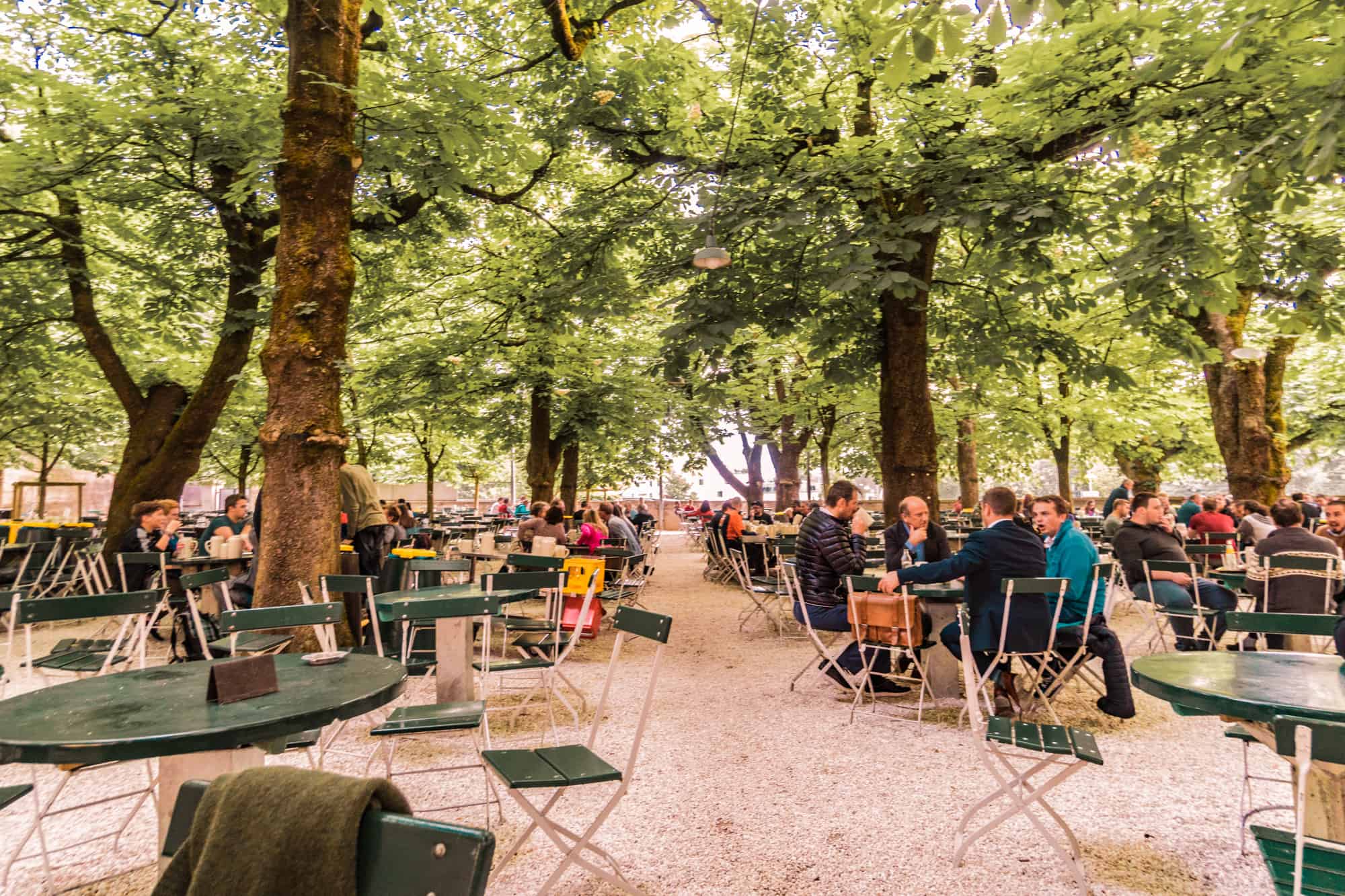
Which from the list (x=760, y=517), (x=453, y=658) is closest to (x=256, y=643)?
(x=453, y=658)

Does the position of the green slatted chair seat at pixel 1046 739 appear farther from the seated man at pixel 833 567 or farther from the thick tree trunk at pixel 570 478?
the thick tree trunk at pixel 570 478

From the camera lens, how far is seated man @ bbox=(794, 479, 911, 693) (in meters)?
6.99

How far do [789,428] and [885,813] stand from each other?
20.5 m

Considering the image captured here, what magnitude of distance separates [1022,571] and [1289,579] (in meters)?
3.14

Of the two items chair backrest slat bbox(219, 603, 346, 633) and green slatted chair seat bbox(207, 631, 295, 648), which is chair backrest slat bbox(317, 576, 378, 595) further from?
chair backrest slat bbox(219, 603, 346, 633)

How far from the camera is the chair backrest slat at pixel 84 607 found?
411 centimetres

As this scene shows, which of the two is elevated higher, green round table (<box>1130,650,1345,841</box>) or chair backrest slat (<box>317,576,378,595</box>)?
chair backrest slat (<box>317,576,378,595</box>)

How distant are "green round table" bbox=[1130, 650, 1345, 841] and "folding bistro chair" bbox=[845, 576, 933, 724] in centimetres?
261

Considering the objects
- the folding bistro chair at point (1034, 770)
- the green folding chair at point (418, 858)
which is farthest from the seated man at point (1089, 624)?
the green folding chair at point (418, 858)

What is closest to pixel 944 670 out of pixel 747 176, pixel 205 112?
pixel 747 176

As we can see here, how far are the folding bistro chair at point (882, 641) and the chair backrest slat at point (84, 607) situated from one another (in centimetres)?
477

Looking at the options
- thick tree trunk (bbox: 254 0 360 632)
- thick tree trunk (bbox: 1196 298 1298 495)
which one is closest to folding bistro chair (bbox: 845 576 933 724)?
thick tree trunk (bbox: 254 0 360 632)

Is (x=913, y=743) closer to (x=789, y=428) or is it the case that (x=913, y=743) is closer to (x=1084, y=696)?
(x=1084, y=696)

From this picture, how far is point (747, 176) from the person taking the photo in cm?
906
